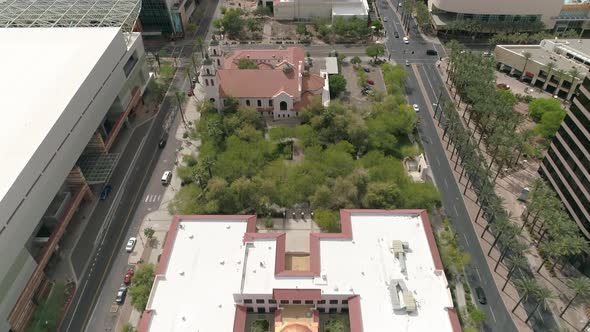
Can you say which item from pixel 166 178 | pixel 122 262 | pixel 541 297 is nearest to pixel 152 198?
pixel 166 178

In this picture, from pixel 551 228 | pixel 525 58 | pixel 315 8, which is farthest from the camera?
pixel 315 8

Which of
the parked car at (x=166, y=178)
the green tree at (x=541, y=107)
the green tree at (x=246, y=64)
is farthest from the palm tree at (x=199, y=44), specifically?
the green tree at (x=541, y=107)

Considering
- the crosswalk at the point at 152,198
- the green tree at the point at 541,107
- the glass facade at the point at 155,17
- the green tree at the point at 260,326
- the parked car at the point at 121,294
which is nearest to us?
the green tree at the point at 260,326

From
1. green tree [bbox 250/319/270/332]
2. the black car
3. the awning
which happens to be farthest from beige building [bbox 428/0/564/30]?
green tree [bbox 250/319/270/332]

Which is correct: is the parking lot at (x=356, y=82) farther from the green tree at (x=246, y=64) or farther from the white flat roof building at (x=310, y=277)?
the white flat roof building at (x=310, y=277)

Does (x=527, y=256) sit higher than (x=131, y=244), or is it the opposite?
(x=131, y=244)

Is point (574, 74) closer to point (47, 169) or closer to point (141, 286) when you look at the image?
point (141, 286)
